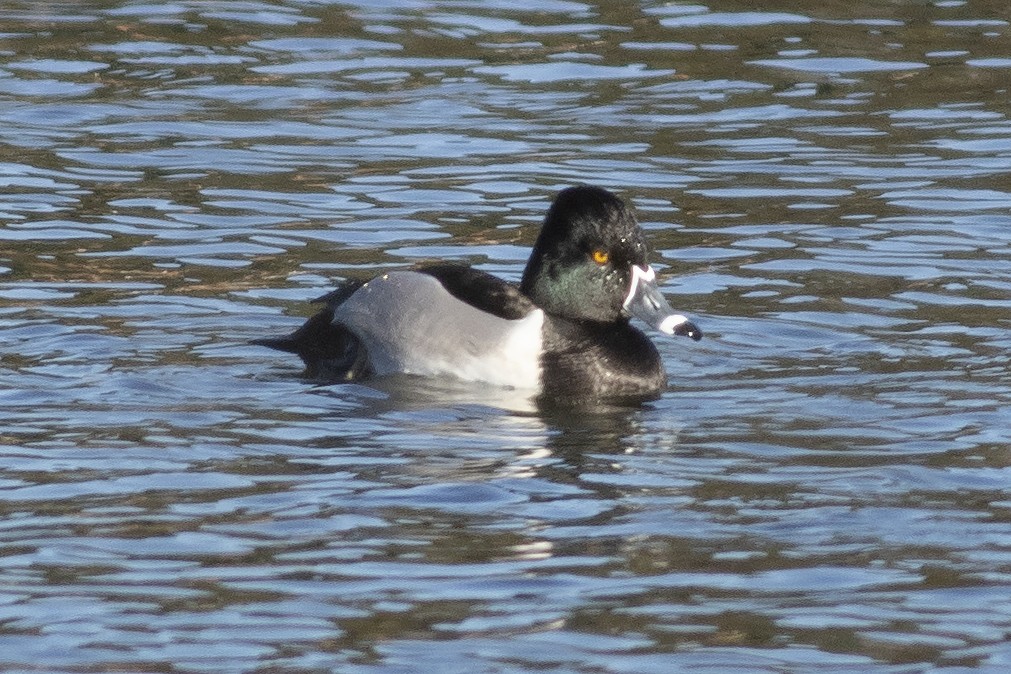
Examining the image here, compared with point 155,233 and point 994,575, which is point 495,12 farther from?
point 994,575

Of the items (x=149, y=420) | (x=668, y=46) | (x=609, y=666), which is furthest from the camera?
(x=668, y=46)

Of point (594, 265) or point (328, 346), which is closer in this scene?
point (594, 265)

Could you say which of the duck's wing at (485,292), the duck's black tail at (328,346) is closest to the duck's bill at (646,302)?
the duck's wing at (485,292)

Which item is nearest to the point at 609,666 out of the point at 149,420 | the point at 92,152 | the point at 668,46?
the point at 149,420

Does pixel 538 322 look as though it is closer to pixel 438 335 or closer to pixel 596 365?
pixel 596 365

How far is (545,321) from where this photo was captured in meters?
8.15

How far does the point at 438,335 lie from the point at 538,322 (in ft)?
1.29

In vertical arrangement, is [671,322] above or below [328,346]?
above

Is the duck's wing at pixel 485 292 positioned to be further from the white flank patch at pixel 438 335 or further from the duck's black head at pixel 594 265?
the duck's black head at pixel 594 265

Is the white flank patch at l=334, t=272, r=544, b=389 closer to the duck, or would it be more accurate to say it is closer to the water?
the duck

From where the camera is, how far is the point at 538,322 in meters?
8.11

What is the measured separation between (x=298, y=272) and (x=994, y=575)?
16.4 feet

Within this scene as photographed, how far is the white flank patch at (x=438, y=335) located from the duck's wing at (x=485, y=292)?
2 centimetres

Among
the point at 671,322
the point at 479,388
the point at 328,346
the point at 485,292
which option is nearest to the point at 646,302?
the point at 671,322
